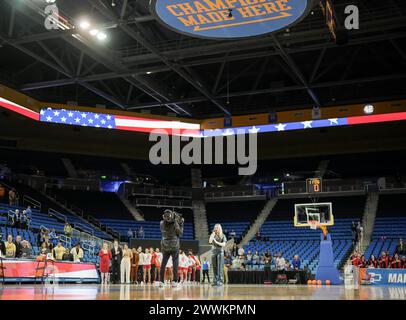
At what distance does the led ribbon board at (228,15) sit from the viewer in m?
15.5

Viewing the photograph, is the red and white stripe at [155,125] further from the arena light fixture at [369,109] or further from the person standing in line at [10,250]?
the person standing in line at [10,250]

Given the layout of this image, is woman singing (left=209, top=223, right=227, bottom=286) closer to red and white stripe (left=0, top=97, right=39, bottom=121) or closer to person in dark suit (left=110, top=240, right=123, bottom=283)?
person in dark suit (left=110, top=240, right=123, bottom=283)

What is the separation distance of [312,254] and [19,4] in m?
21.1

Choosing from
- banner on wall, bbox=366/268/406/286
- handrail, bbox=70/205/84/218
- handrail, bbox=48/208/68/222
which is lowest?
banner on wall, bbox=366/268/406/286

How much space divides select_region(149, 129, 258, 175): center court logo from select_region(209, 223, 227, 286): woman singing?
73.6 ft

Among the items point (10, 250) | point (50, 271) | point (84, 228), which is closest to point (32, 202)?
point (84, 228)

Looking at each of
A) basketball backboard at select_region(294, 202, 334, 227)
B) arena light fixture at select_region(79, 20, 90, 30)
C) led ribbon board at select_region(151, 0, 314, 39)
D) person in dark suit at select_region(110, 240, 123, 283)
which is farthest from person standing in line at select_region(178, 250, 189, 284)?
arena light fixture at select_region(79, 20, 90, 30)

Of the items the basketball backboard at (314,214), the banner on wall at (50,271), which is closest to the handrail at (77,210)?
the banner on wall at (50,271)

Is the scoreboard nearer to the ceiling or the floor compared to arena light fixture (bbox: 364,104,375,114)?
nearer to the floor

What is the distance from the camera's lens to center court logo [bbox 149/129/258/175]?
3784 cm

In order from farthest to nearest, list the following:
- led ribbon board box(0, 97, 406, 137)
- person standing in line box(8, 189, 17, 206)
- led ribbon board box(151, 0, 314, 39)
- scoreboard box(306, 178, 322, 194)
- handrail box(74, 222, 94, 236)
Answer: handrail box(74, 222, 94, 236) < led ribbon board box(0, 97, 406, 137) < person standing in line box(8, 189, 17, 206) < scoreboard box(306, 178, 322, 194) < led ribbon board box(151, 0, 314, 39)

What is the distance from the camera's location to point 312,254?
98.6 feet
